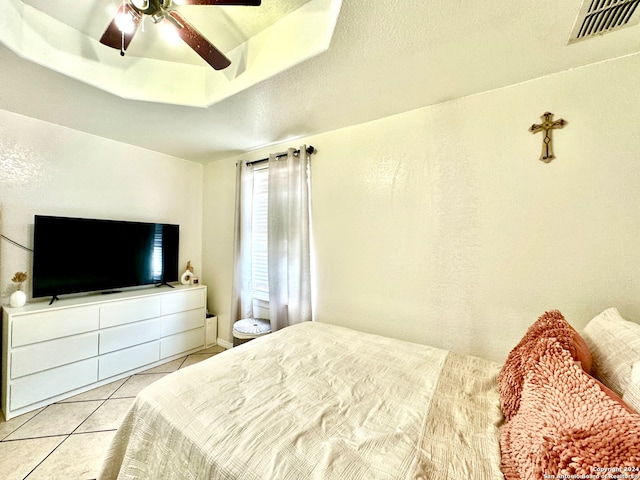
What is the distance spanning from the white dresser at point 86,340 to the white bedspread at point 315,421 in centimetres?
154

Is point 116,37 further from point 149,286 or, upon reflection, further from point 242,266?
point 149,286

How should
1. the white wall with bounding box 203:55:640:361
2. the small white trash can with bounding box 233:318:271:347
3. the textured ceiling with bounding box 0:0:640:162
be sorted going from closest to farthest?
the textured ceiling with bounding box 0:0:640:162, the white wall with bounding box 203:55:640:361, the small white trash can with bounding box 233:318:271:347

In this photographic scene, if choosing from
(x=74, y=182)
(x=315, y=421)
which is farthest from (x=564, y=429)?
(x=74, y=182)

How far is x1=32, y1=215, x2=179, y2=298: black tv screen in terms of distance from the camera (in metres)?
2.16

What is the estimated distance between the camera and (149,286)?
295 cm

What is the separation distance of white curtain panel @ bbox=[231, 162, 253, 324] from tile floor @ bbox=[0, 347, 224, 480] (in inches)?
44.1

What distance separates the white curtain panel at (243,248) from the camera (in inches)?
113

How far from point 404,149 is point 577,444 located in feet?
6.16

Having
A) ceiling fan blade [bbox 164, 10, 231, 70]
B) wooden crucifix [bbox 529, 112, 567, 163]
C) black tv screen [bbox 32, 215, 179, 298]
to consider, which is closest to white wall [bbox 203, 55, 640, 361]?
wooden crucifix [bbox 529, 112, 567, 163]

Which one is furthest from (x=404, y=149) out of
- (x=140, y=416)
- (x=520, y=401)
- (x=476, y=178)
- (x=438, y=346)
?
(x=140, y=416)

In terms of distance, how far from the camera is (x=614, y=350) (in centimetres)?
96

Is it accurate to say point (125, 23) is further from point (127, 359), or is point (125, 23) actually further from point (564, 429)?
point (127, 359)

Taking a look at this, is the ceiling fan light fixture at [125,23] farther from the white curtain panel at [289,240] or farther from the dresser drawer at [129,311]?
the dresser drawer at [129,311]

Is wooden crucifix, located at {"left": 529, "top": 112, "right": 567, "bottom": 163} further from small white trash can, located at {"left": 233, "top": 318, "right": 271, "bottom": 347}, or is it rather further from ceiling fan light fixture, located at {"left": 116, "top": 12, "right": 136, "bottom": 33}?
small white trash can, located at {"left": 233, "top": 318, "right": 271, "bottom": 347}
